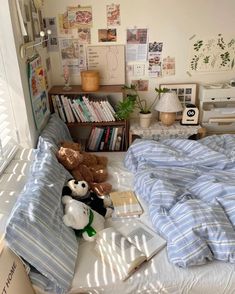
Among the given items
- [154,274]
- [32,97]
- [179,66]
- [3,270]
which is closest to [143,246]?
[154,274]

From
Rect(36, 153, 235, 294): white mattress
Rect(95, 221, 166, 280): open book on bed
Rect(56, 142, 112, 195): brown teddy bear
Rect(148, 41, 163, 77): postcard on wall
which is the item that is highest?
Rect(148, 41, 163, 77): postcard on wall

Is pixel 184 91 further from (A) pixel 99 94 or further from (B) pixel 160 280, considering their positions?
(B) pixel 160 280

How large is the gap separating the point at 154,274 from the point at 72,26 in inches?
75.0

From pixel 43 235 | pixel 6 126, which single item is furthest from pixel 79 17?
pixel 43 235

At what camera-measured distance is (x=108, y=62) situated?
2.24m

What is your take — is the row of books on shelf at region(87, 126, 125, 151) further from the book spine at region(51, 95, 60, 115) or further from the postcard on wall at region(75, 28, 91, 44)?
the postcard on wall at region(75, 28, 91, 44)

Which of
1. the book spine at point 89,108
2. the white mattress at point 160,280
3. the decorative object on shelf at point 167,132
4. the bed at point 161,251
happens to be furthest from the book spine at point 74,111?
the white mattress at point 160,280

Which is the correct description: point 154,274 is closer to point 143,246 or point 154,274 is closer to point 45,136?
point 143,246

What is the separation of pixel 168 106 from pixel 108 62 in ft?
2.06

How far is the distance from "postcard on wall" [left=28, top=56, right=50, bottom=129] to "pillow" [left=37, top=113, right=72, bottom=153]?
60 millimetres

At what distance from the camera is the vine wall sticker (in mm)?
2215

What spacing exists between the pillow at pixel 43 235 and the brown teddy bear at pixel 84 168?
34 cm

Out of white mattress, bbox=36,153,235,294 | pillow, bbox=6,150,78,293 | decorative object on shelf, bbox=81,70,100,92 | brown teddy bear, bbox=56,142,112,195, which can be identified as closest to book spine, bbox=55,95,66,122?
decorative object on shelf, bbox=81,70,100,92

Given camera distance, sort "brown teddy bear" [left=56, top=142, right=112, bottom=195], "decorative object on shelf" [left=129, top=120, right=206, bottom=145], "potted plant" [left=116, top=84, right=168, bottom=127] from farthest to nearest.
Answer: "decorative object on shelf" [left=129, top=120, right=206, bottom=145], "potted plant" [left=116, top=84, right=168, bottom=127], "brown teddy bear" [left=56, top=142, right=112, bottom=195]
